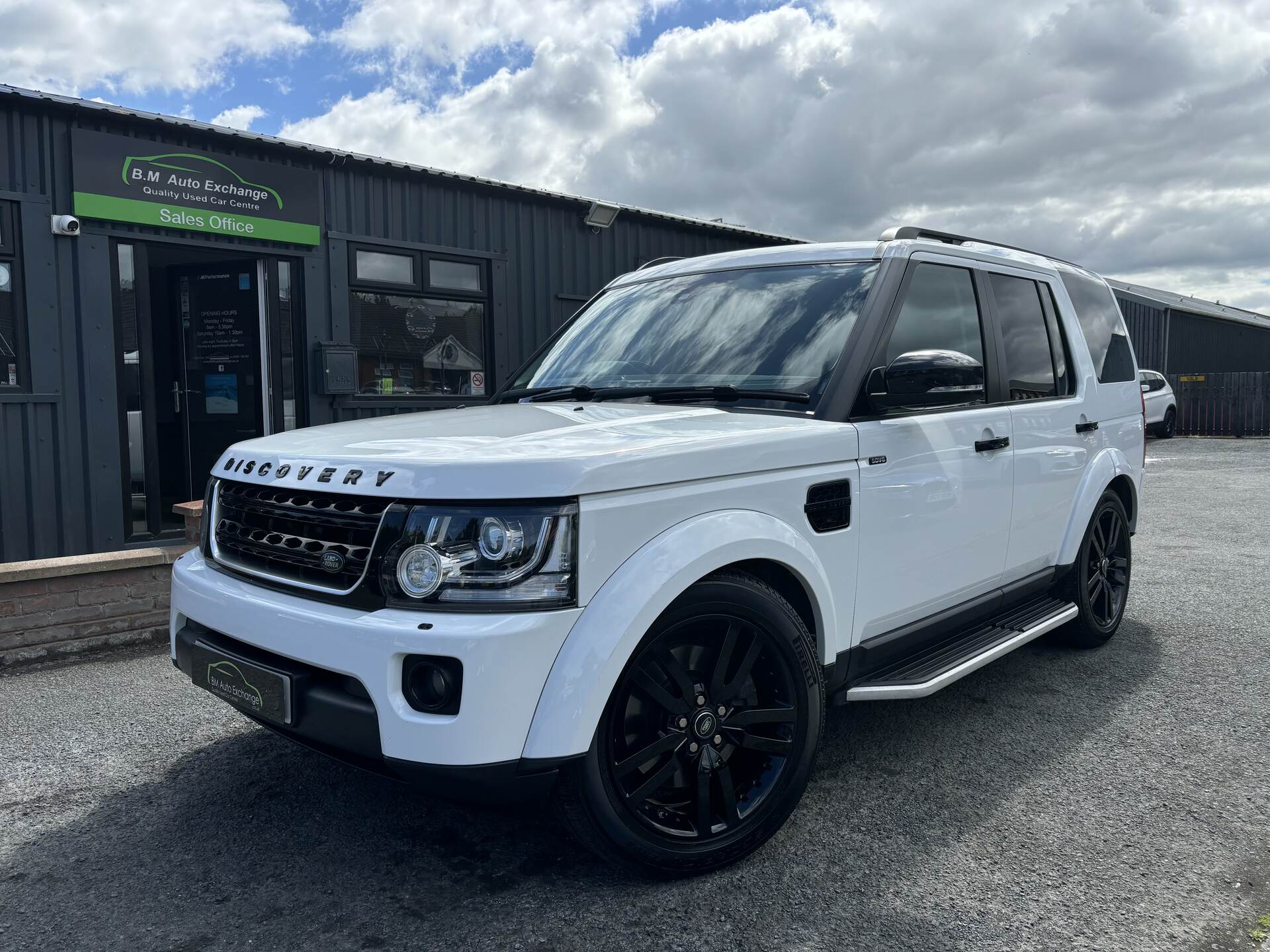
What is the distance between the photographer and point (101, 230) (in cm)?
712

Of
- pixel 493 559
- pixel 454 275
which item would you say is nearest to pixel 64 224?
pixel 454 275

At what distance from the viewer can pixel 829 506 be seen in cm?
291

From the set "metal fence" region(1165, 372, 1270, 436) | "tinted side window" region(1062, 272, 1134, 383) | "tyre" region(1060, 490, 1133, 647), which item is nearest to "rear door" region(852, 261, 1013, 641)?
"tyre" region(1060, 490, 1133, 647)

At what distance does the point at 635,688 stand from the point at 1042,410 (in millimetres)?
2500

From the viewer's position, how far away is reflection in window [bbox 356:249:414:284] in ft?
28.5

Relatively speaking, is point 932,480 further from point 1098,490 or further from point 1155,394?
point 1155,394

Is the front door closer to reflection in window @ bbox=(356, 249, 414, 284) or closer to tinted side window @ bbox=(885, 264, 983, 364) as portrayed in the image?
reflection in window @ bbox=(356, 249, 414, 284)

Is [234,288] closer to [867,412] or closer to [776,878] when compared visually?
[867,412]

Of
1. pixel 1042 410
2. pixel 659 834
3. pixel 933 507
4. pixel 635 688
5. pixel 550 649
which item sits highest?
pixel 1042 410

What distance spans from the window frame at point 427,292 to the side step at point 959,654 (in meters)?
6.37

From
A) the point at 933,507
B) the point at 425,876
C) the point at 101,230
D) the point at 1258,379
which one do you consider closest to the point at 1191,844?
the point at 933,507

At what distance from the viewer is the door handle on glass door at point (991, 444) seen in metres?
3.55

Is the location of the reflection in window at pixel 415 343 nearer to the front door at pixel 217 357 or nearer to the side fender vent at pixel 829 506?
the front door at pixel 217 357

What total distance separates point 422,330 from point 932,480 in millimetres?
6851
